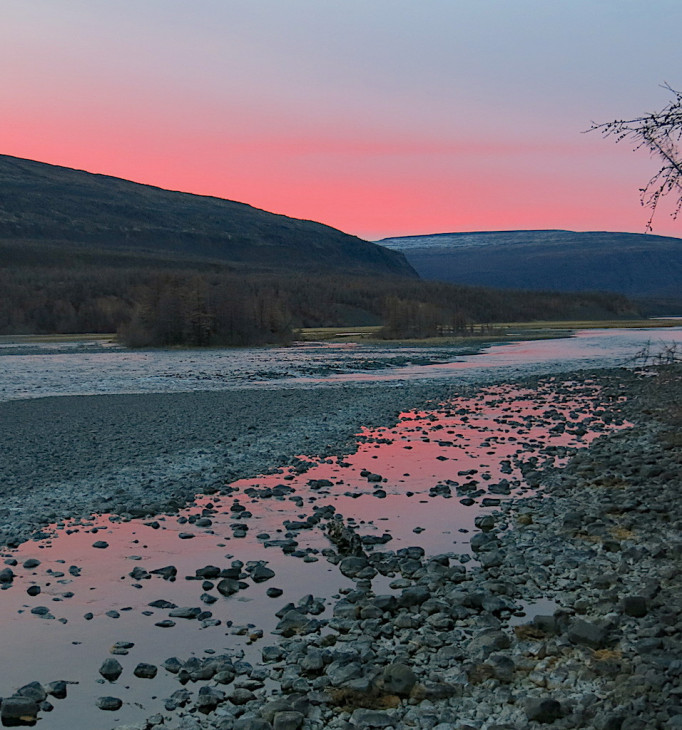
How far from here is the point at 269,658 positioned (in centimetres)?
744

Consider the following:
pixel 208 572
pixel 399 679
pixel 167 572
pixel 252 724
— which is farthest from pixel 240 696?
pixel 167 572

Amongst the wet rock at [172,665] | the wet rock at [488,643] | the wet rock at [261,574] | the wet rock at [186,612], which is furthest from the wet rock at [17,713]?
the wet rock at [488,643]

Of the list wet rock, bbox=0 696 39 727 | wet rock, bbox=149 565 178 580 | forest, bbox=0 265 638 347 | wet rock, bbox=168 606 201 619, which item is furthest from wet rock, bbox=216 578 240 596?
forest, bbox=0 265 638 347

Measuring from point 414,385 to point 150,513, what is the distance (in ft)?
76.6

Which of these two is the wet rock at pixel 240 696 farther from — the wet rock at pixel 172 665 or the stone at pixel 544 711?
the stone at pixel 544 711

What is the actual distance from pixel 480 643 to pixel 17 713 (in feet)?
12.8

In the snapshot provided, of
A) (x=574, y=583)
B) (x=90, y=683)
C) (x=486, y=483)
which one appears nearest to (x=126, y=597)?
(x=90, y=683)

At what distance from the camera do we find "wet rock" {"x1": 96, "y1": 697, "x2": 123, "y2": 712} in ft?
21.8

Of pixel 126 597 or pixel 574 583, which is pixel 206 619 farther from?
pixel 574 583

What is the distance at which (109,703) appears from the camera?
22.0 feet

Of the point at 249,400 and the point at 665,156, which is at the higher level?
the point at 665,156

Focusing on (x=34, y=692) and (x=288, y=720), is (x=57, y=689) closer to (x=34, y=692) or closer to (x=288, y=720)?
(x=34, y=692)

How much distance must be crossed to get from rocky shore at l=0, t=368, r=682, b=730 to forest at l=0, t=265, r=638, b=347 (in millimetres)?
66137

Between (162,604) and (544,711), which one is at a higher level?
(544,711)
